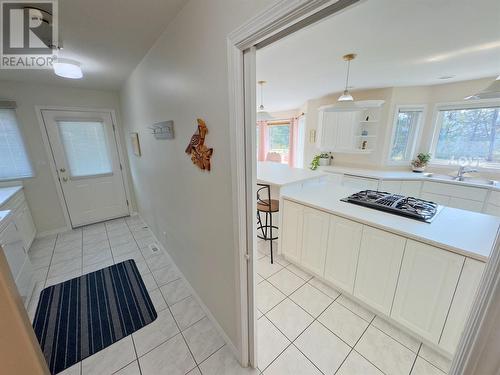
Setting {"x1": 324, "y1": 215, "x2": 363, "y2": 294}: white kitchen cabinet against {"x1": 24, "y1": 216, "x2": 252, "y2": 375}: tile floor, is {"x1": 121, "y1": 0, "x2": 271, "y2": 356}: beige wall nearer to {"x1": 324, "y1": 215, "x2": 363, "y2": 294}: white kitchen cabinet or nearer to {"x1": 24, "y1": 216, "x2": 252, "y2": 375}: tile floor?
{"x1": 24, "y1": 216, "x2": 252, "y2": 375}: tile floor

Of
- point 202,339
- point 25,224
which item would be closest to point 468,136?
point 202,339

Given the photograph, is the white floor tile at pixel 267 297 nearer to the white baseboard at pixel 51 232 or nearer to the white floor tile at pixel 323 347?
the white floor tile at pixel 323 347

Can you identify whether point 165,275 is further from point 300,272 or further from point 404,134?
point 404,134

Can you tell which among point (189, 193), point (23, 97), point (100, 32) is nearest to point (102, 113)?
point (23, 97)

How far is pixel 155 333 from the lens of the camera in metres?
1.66

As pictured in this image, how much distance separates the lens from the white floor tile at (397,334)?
1.53 metres

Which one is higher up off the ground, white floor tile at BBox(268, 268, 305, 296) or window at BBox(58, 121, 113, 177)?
window at BBox(58, 121, 113, 177)

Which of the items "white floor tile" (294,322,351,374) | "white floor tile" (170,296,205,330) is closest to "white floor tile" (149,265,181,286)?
"white floor tile" (170,296,205,330)

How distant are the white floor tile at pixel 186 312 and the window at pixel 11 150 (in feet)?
10.5

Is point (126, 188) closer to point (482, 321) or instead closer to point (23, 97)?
point (23, 97)

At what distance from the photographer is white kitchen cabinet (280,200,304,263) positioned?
2248 millimetres

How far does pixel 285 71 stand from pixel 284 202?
6.20 ft

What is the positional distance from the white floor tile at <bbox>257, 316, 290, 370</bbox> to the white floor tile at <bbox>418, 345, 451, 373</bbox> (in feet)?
3.35

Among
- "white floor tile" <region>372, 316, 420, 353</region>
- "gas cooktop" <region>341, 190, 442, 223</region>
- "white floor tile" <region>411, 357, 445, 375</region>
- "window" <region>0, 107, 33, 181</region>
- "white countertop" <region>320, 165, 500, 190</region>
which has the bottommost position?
"white floor tile" <region>411, 357, 445, 375</region>
